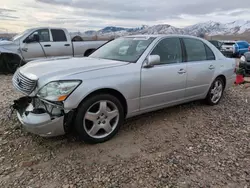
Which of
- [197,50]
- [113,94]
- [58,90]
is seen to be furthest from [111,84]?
[197,50]

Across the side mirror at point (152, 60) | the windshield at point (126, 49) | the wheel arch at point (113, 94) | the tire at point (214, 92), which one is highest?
the windshield at point (126, 49)

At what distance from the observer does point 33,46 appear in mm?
8281

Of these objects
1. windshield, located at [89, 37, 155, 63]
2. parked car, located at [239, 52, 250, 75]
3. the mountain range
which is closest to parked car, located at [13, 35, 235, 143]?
windshield, located at [89, 37, 155, 63]

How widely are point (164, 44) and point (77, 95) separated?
1.92m

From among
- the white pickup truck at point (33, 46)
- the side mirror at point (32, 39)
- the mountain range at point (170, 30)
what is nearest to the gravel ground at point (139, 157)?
the white pickup truck at point (33, 46)

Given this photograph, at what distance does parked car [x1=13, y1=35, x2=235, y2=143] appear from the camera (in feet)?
9.39

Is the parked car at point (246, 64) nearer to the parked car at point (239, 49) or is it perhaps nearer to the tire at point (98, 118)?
the tire at point (98, 118)

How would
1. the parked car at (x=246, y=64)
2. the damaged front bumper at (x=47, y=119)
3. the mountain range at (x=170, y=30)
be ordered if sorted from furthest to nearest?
1. the mountain range at (x=170, y=30)
2. the parked car at (x=246, y=64)
3. the damaged front bumper at (x=47, y=119)

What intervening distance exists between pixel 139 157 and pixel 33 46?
687 cm

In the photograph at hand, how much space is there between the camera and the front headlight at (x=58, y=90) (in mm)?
2811

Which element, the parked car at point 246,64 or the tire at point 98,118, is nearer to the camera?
the tire at point 98,118

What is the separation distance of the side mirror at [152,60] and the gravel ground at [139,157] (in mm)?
1070

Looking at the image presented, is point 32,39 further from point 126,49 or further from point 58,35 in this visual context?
point 126,49

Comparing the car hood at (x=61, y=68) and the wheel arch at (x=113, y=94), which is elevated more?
the car hood at (x=61, y=68)
